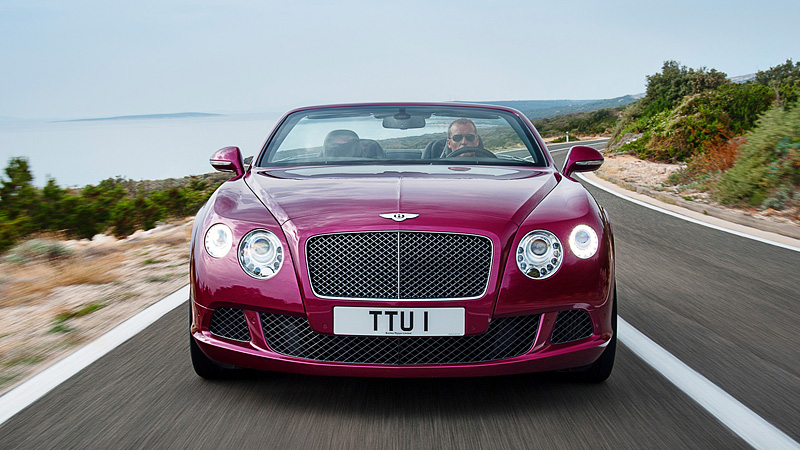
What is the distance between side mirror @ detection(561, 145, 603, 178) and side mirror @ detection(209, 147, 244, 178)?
6.64 ft

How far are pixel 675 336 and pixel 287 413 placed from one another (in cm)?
244

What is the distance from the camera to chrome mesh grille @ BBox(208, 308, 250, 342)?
312 cm

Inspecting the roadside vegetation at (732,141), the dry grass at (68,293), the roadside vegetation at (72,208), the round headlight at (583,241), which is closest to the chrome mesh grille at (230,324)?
the dry grass at (68,293)

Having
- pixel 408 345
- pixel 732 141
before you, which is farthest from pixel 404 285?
pixel 732 141

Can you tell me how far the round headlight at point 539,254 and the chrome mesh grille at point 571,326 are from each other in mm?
208

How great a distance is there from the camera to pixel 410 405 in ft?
10.2

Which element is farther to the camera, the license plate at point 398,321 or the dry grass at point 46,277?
the dry grass at point 46,277

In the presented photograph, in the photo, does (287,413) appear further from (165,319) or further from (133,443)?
(165,319)

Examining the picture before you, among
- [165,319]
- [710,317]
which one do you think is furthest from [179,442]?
[710,317]

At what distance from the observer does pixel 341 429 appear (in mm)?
2852

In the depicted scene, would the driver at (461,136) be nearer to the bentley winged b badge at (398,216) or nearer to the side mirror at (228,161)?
the side mirror at (228,161)

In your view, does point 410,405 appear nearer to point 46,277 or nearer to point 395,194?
point 395,194

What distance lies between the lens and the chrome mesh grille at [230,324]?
3.12 m

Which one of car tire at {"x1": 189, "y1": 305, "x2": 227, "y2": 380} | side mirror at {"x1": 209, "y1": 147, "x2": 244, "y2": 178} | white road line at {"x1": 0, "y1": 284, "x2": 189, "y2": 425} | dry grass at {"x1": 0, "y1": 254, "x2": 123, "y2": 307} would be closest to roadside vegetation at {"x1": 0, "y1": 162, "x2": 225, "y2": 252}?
dry grass at {"x1": 0, "y1": 254, "x2": 123, "y2": 307}
